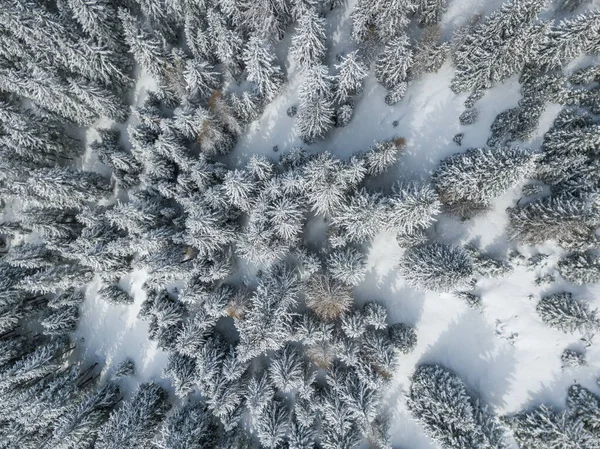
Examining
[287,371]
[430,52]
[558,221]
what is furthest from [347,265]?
[430,52]

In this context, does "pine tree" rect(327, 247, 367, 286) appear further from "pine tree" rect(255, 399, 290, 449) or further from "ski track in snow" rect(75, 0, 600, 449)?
"pine tree" rect(255, 399, 290, 449)

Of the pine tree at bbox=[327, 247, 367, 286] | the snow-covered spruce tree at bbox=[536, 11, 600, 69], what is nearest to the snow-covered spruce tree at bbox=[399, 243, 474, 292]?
the pine tree at bbox=[327, 247, 367, 286]

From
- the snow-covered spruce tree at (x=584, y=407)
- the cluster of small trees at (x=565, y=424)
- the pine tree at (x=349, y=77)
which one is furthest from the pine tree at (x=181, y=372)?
the snow-covered spruce tree at (x=584, y=407)

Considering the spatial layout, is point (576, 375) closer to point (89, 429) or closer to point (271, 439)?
point (271, 439)

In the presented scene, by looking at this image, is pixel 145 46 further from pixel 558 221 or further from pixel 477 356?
pixel 477 356

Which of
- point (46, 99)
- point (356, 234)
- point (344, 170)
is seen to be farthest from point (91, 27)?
point (356, 234)
